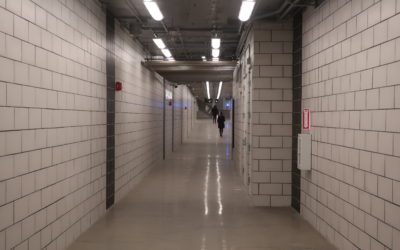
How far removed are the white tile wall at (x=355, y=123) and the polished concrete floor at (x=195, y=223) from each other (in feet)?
1.66

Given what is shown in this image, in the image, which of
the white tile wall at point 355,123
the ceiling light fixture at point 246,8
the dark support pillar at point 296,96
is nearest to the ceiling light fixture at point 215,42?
the dark support pillar at point 296,96

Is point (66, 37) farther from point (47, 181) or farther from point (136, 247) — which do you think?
point (136, 247)

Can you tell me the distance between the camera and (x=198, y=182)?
8.63 meters

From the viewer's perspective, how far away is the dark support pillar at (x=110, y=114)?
6.16m

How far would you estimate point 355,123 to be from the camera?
3.96m

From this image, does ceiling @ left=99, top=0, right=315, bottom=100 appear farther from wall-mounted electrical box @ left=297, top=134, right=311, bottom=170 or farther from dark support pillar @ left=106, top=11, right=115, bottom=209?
wall-mounted electrical box @ left=297, top=134, right=311, bottom=170

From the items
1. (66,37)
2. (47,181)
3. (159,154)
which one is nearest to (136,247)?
(47,181)

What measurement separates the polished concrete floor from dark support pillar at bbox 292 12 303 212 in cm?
33

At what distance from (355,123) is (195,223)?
2566 millimetres

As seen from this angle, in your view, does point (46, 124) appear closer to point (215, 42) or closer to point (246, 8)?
point (246, 8)

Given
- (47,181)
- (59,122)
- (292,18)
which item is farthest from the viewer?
(292,18)

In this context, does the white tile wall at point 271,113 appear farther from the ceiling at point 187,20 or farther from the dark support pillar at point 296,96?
the ceiling at point 187,20

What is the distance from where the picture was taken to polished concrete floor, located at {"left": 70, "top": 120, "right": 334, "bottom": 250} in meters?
4.56

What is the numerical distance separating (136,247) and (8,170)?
6.04ft
